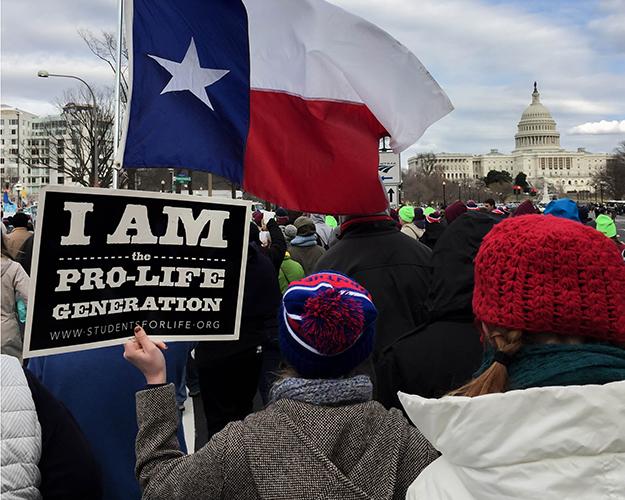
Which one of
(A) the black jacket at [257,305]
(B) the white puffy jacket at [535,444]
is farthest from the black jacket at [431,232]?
(B) the white puffy jacket at [535,444]

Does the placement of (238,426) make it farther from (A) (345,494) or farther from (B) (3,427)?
(B) (3,427)

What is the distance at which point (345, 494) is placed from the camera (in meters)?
1.84

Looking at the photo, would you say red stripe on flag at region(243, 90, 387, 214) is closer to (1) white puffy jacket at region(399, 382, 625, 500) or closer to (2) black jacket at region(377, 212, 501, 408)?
(2) black jacket at region(377, 212, 501, 408)

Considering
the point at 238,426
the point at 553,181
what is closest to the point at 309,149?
the point at 238,426

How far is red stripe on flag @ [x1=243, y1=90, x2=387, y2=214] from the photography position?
425 cm

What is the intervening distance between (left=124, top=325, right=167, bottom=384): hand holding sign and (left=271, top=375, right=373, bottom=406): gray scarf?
1.43 ft

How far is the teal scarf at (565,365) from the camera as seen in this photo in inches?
63.5

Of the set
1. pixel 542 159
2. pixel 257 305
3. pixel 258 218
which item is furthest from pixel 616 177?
pixel 257 305

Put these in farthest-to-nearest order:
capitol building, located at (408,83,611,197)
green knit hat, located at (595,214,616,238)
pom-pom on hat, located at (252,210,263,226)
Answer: capitol building, located at (408,83,611,197), pom-pom on hat, located at (252,210,263,226), green knit hat, located at (595,214,616,238)

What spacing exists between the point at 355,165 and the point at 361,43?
0.81m

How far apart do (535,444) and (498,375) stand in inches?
14.0

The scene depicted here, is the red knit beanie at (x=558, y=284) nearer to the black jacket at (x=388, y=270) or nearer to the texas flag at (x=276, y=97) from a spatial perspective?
the black jacket at (x=388, y=270)

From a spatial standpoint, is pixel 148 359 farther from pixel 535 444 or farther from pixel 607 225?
pixel 607 225

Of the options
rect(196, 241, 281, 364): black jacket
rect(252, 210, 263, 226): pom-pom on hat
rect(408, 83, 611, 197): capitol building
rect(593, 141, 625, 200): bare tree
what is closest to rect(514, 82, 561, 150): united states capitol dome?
rect(408, 83, 611, 197): capitol building
